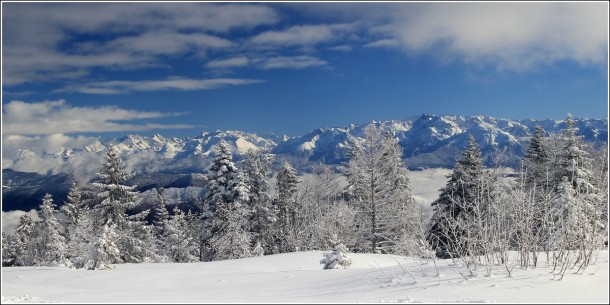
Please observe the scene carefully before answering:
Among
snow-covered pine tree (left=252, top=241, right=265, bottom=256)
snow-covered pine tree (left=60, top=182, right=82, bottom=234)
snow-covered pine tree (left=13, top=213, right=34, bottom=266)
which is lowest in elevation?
snow-covered pine tree (left=13, top=213, right=34, bottom=266)

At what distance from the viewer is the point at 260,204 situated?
3938cm

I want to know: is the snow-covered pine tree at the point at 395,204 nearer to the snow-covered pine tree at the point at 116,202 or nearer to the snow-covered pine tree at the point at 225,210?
the snow-covered pine tree at the point at 225,210

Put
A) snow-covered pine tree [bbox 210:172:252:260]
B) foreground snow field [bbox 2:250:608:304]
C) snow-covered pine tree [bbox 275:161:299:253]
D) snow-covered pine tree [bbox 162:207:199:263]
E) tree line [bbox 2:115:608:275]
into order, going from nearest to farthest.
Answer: foreground snow field [bbox 2:250:608:304]
tree line [bbox 2:115:608:275]
snow-covered pine tree [bbox 210:172:252:260]
snow-covered pine tree [bbox 275:161:299:253]
snow-covered pine tree [bbox 162:207:199:263]

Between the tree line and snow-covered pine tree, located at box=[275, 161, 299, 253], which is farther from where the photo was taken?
snow-covered pine tree, located at box=[275, 161, 299, 253]

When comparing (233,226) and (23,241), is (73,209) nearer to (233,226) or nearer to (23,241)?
(23,241)

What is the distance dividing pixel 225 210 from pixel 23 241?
33.8 metres

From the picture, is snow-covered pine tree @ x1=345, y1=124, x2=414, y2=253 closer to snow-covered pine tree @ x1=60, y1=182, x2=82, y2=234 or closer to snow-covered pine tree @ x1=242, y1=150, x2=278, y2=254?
snow-covered pine tree @ x1=242, y1=150, x2=278, y2=254

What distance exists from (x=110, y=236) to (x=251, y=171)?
804 inches

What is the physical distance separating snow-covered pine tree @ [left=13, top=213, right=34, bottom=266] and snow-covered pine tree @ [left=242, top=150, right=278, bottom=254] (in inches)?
1131

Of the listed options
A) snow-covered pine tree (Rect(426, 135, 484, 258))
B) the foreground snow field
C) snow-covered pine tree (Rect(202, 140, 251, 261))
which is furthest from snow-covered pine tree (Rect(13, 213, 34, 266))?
the foreground snow field

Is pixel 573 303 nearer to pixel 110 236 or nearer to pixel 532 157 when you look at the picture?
pixel 110 236

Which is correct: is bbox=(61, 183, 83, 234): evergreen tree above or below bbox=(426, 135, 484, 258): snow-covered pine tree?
below

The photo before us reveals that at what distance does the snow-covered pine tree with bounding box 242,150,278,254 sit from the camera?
38750 mm

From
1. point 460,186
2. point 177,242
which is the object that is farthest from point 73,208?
point 460,186
